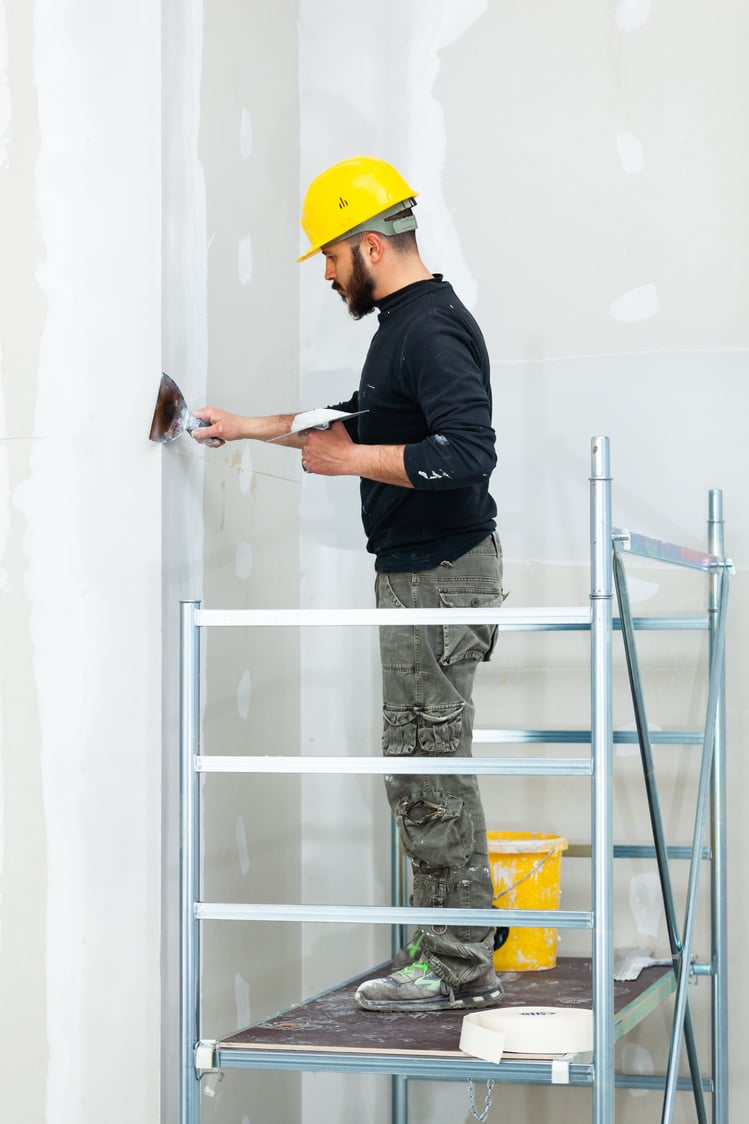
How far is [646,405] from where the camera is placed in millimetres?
3162

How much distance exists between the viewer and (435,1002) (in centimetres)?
237

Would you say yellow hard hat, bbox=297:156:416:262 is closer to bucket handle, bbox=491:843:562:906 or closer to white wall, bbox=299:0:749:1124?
white wall, bbox=299:0:749:1124

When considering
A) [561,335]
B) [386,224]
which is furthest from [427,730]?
[561,335]

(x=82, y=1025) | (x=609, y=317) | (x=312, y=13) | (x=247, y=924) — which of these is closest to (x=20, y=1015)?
(x=82, y=1025)

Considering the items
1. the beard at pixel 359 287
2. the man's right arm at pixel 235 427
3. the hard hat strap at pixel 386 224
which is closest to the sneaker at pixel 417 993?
the man's right arm at pixel 235 427

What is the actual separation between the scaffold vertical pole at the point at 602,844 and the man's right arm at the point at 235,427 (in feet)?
2.55

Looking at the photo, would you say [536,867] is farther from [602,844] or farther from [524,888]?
[602,844]

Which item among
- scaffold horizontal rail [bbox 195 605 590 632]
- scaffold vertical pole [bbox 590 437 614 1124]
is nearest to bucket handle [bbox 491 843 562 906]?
scaffold vertical pole [bbox 590 437 614 1124]

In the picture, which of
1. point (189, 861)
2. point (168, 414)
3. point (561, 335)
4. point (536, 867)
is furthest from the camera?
point (561, 335)

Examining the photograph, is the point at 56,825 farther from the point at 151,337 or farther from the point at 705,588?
the point at 705,588

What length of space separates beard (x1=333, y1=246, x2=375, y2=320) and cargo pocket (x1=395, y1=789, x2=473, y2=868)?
900 mm

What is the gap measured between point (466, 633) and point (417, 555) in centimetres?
18

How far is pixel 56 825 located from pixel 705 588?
5.43 feet

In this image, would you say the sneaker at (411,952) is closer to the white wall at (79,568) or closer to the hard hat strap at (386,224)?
the white wall at (79,568)
